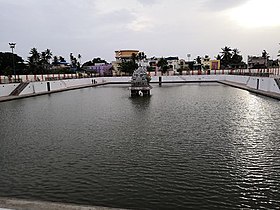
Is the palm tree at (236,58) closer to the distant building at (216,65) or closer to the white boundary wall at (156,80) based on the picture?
the distant building at (216,65)

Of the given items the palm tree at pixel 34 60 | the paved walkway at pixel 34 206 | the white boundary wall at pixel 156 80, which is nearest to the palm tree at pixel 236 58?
the white boundary wall at pixel 156 80

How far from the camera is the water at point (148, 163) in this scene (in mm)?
6219

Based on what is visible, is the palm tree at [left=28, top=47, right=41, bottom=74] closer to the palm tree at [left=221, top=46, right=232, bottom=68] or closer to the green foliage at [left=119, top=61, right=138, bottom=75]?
the green foliage at [left=119, top=61, right=138, bottom=75]

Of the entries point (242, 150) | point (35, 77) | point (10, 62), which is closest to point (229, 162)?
point (242, 150)

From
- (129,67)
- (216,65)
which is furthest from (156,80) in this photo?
(216,65)

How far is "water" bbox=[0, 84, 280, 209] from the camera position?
6.22 metres

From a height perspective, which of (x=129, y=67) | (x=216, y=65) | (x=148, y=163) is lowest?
(x=148, y=163)

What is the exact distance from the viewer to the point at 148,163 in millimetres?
8398

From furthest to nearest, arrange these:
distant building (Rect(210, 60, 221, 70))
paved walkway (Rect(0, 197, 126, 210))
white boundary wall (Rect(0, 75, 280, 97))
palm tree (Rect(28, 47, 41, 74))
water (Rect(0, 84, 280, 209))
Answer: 1. distant building (Rect(210, 60, 221, 70))
2. palm tree (Rect(28, 47, 41, 74))
3. white boundary wall (Rect(0, 75, 280, 97))
4. water (Rect(0, 84, 280, 209))
5. paved walkway (Rect(0, 197, 126, 210))

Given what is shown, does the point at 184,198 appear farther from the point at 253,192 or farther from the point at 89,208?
the point at 89,208

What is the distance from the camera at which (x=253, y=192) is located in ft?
20.8

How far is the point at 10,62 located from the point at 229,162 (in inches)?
2537

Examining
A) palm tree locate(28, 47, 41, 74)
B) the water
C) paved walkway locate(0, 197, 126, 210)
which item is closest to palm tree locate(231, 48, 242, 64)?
palm tree locate(28, 47, 41, 74)

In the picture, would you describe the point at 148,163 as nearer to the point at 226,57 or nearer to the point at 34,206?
the point at 34,206
